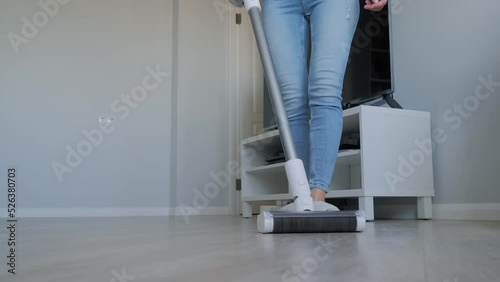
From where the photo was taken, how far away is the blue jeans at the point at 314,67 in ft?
4.40

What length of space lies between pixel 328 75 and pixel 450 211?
3.65ft

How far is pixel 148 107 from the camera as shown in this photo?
11.0ft

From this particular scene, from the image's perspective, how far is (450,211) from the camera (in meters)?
2.13

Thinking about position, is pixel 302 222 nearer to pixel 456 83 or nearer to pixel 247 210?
pixel 456 83

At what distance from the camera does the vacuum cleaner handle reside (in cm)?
117

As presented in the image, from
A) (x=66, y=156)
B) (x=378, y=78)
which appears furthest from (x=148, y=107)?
(x=378, y=78)

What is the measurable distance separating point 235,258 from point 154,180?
8.91 feet

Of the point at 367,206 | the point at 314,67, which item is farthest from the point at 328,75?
the point at 367,206

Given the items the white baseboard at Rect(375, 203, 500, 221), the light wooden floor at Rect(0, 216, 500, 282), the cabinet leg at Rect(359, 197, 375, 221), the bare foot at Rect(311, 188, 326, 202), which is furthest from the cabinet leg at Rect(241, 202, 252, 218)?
the light wooden floor at Rect(0, 216, 500, 282)

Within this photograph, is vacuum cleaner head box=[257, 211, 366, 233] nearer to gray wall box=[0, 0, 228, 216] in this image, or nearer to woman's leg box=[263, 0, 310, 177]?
woman's leg box=[263, 0, 310, 177]

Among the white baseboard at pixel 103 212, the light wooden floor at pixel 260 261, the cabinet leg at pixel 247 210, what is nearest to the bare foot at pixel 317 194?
the light wooden floor at pixel 260 261

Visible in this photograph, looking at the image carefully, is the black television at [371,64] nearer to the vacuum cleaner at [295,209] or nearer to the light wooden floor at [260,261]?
the vacuum cleaner at [295,209]

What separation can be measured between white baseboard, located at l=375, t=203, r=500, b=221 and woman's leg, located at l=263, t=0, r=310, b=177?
98 cm

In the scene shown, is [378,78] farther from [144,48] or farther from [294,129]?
[144,48]
